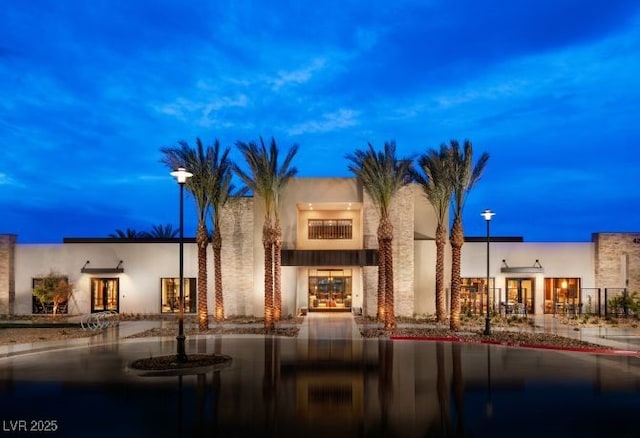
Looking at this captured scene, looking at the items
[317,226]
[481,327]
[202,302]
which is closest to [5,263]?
[202,302]

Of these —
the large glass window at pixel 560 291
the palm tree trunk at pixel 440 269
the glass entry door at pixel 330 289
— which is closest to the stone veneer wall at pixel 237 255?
the glass entry door at pixel 330 289

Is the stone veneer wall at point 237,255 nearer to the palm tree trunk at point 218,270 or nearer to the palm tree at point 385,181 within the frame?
the palm tree trunk at point 218,270

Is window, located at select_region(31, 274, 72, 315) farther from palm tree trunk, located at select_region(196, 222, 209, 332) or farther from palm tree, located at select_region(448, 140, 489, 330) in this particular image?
palm tree, located at select_region(448, 140, 489, 330)

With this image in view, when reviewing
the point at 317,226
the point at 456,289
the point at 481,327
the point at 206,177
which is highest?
the point at 206,177

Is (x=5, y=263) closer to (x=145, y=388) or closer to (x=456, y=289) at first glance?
(x=145, y=388)

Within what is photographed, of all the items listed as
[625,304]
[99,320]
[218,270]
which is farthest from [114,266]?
[625,304]

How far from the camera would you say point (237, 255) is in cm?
2994

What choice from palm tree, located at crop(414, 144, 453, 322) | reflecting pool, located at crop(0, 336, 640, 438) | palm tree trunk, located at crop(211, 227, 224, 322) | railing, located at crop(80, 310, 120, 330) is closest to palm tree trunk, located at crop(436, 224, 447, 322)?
palm tree, located at crop(414, 144, 453, 322)

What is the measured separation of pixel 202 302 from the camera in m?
24.0

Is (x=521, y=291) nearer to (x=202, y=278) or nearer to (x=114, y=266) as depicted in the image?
(x=202, y=278)

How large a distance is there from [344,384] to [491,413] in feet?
13.3

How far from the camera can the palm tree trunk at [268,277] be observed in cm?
2384

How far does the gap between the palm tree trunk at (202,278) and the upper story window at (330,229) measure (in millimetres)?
8063

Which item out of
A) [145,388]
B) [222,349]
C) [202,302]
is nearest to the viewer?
[145,388]
